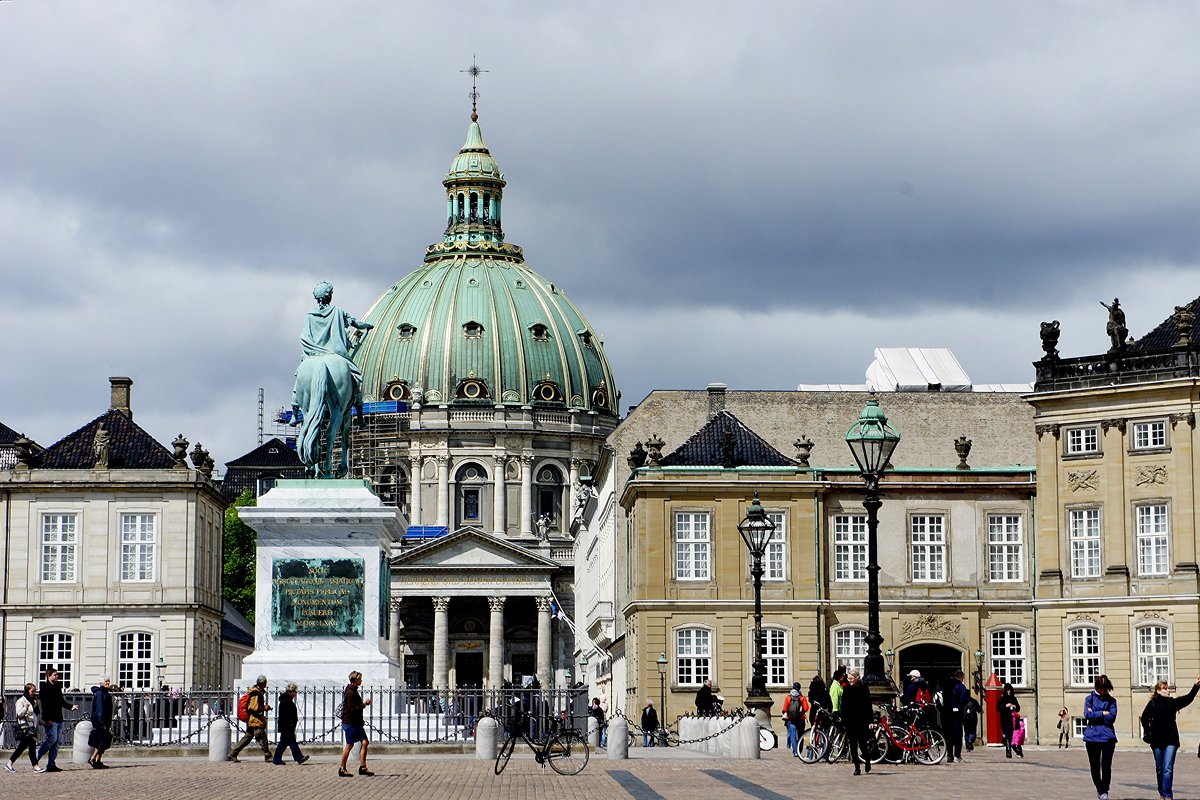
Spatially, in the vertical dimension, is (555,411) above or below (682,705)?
above

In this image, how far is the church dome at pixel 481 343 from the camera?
167 meters

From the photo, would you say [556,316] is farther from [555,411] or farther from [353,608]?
[353,608]

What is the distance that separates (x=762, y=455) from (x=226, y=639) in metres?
27.6

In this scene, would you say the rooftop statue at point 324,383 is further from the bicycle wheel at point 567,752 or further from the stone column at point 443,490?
the stone column at point 443,490

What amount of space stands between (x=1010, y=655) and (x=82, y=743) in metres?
38.9

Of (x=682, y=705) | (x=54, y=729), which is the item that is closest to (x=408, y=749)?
(x=54, y=729)

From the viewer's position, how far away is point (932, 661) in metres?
69.9

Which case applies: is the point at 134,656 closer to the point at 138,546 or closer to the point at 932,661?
the point at 138,546

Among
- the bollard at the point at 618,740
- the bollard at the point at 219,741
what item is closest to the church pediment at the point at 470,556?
the bollard at the point at 618,740

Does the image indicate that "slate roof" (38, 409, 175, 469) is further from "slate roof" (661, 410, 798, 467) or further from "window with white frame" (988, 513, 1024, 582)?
"window with white frame" (988, 513, 1024, 582)

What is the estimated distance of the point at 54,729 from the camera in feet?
117

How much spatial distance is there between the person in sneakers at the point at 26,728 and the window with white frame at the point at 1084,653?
33.9 m

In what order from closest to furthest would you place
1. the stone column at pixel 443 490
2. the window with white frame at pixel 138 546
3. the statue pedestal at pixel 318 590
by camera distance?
the statue pedestal at pixel 318 590 < the window with white frame at pixel 138 546 < the stone column at pixel 443 490

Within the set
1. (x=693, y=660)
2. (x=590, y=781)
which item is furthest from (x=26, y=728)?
(x=693, y=660)
